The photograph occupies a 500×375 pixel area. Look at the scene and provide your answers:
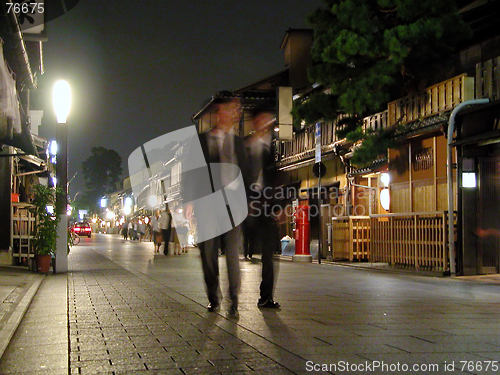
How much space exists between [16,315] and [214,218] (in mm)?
2423

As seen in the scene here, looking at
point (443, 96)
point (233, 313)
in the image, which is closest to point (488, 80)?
point (443, 96)

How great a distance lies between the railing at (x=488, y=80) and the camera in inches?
507

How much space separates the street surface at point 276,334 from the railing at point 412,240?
13.8ft

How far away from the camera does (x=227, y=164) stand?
6.65m

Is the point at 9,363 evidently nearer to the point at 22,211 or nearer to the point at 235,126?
the point at 235,126

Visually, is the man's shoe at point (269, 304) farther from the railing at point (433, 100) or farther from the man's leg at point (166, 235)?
the man's leg at point (166, 235)

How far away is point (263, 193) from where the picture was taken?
21.9ft

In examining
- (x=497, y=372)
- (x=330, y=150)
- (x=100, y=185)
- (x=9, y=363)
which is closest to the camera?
(x=497, y=372)

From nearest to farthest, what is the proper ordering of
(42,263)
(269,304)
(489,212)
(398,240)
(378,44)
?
(269,304)
(42,263)
(489,212)
(398,240)
(378,44)

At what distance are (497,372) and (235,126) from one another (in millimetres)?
3827

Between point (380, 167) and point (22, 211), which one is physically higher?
point (380, 167)

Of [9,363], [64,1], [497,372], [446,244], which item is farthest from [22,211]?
[497,372]

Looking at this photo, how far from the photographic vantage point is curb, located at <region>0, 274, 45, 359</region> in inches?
201

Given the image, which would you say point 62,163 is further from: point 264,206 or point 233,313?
point 233,313
